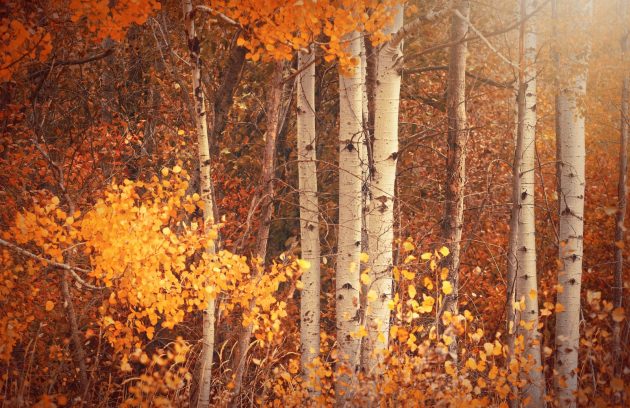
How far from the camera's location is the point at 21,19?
686 cm

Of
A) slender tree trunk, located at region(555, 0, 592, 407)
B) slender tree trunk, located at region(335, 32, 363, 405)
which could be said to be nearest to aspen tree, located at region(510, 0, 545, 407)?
slender tree trunk, located at region(555, 0, 592, 407)

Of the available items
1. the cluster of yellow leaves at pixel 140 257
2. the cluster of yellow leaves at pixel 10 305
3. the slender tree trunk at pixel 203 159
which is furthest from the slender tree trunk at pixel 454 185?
the cluster of yellow leaves at pixel 10 305

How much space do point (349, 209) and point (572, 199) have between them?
7.47ft

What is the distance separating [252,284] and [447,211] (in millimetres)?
2240

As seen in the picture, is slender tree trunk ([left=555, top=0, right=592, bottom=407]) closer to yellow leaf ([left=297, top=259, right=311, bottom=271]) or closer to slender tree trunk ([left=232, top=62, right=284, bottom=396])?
yellow leaf ([left=297, top=259, right=311, bottom=271])

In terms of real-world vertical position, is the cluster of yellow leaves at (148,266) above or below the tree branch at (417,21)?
below

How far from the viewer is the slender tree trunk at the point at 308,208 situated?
272 inches

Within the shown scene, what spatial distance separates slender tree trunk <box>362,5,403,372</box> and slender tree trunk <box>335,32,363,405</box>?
0.35 meters

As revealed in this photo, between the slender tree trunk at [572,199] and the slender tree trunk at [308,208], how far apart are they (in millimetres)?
2502

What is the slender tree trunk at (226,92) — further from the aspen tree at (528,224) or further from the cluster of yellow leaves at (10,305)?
the aspen tree at (528,224)

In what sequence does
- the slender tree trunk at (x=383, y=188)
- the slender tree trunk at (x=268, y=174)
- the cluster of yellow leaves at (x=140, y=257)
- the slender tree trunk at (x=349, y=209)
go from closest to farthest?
the slender tree trunk at (x=383, y=188)
the slender tree trunk at (x=349, y=209)
the slender tree trunk at (x=268, y=174)
the cluster of yellow leaves at (x=140, y=257)

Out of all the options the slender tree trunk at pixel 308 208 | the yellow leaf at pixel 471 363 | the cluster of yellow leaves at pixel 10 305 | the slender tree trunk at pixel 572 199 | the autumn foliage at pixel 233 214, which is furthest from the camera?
the slender tree trunk at pixel 308 208

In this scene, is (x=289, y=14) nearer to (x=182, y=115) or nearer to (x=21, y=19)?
(x=21, y=19)

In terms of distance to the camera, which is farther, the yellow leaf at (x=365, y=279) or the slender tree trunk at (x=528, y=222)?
the slender tree trunk at (x=528, y=222)
